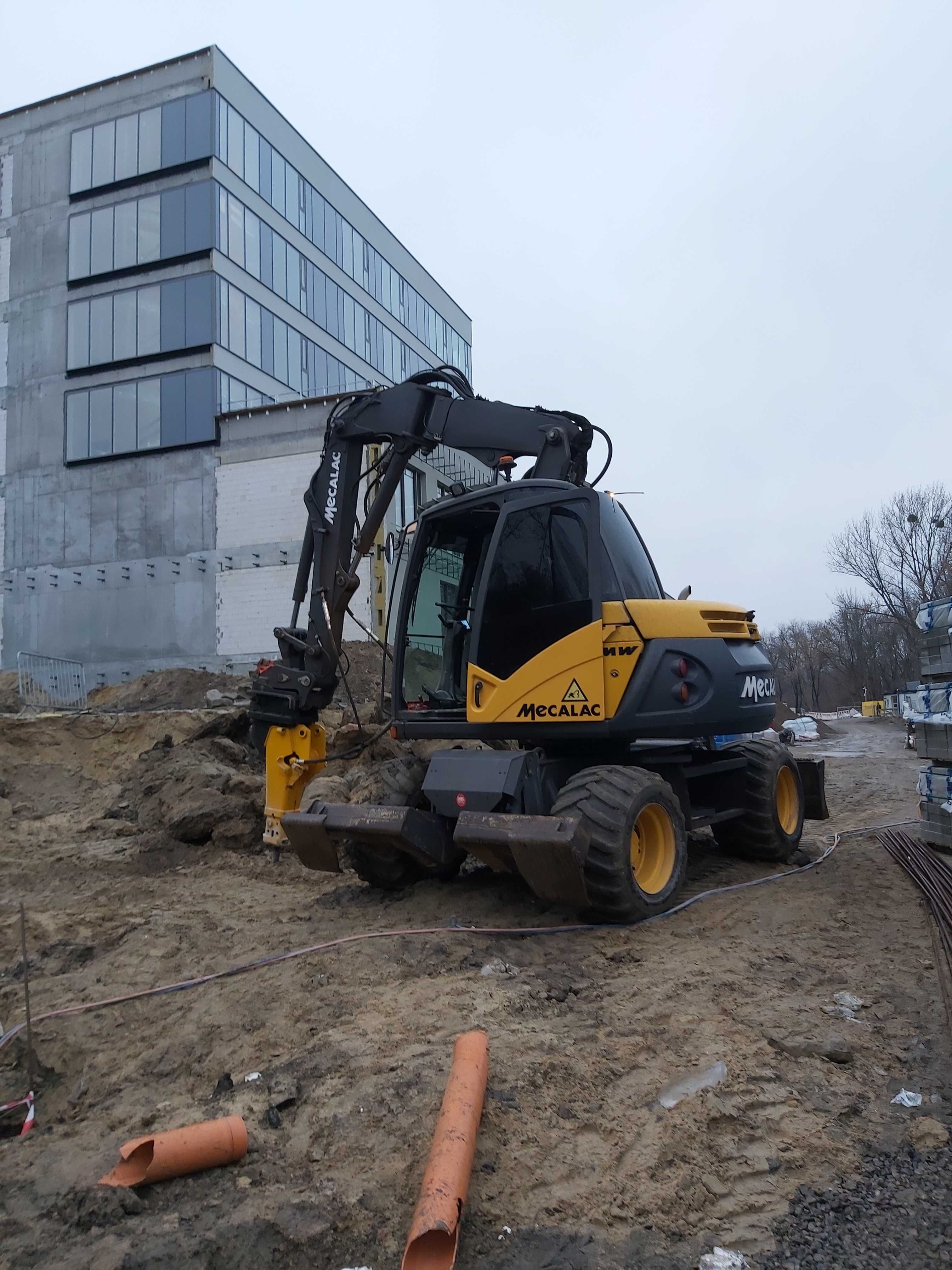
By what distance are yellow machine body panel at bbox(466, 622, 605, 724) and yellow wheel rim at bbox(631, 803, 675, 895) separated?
0.83m

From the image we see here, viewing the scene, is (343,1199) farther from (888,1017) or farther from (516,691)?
(516,691)

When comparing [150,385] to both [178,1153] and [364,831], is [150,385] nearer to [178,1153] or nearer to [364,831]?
[364,831]

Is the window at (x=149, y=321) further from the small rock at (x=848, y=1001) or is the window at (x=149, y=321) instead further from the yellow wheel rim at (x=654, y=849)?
the small rock at (x=848, y=1001)

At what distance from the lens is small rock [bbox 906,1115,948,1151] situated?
301cm

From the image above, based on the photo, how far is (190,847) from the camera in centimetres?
870

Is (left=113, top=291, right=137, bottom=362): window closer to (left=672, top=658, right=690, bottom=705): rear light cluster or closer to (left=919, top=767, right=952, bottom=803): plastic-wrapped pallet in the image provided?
(left=672, top=658, right=690, bottom=705): rear light cluster

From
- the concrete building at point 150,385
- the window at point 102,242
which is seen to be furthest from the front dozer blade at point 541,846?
the window at point 102,242

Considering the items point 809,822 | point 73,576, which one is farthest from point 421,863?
point 73,576

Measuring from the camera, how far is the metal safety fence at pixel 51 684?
18.7 metres

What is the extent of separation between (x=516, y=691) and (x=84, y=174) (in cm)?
2895

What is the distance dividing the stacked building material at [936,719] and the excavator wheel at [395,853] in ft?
13.7

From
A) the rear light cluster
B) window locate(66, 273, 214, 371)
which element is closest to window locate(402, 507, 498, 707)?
the rear light cluster

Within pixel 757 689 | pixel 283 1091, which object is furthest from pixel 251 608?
pixel 283 1091

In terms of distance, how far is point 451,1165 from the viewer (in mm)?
2660
